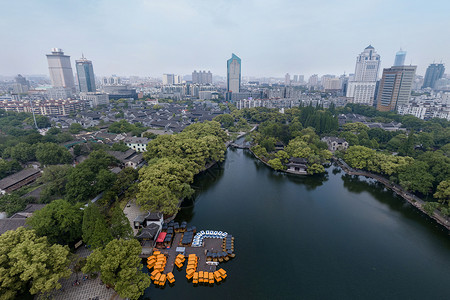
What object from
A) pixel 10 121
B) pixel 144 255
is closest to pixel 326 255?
pixel 144 255

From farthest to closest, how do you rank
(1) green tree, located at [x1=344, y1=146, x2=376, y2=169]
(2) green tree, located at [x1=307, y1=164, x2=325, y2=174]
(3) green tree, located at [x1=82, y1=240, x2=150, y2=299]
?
(2) green tree, located at [x1=307, y1=164, x2=325, y2=174], (1) green tree, located at [x1=344, y1=146, x2=376, y2=169], (3) green tree, located at [x1=82, y1=240, x2=150, y2=299]

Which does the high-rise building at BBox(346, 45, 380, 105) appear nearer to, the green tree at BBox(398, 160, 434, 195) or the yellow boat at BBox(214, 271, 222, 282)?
the green tree at BBox(398, 160, 434, 195)

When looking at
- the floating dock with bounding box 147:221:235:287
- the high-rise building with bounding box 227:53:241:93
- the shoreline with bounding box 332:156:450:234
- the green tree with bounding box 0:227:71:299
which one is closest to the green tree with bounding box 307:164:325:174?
the shoreline with bounding box 332:156:450:234

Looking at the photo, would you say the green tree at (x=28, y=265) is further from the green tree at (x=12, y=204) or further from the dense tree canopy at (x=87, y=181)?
the green tree at (x=12, y=204)

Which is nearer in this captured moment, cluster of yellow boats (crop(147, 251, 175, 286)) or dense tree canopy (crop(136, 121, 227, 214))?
cluster of yellow boats (crop(147, 251, 175, 286))

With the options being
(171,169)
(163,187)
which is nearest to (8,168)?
(171,169)

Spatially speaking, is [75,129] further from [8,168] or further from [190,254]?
[190,254]
